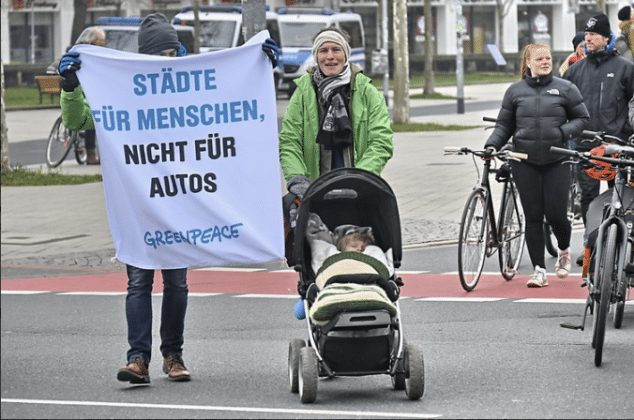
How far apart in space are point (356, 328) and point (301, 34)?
42683 mm

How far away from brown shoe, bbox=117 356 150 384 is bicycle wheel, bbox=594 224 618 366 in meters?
2.47

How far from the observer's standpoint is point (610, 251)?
310 inches

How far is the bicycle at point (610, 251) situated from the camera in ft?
25.3

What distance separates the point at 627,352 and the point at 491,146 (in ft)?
9.52

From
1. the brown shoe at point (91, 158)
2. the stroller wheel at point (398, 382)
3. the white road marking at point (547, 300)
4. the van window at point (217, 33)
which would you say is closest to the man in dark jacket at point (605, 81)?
the white road marking at point (547, 300)

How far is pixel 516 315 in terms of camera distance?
9.52m

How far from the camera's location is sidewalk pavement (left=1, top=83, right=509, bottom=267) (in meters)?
13.8

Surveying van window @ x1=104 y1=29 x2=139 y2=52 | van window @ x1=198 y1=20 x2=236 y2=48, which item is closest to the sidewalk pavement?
van window @ x1=104 y1=29 x2=139 y2=52

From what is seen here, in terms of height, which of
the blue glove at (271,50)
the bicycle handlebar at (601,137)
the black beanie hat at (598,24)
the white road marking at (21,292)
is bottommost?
the white road marking at (21,292)

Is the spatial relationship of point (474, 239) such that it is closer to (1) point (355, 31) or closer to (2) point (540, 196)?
(2) point (540, 196)

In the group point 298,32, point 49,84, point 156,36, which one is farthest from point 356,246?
point 298,32

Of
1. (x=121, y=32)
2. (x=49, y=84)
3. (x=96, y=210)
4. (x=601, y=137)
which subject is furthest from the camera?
(x=49, y=84)

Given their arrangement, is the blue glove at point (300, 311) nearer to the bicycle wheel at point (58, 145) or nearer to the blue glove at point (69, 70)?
the blue glove at point (69, 70)

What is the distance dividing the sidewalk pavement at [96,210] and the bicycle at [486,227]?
2.54 metres
